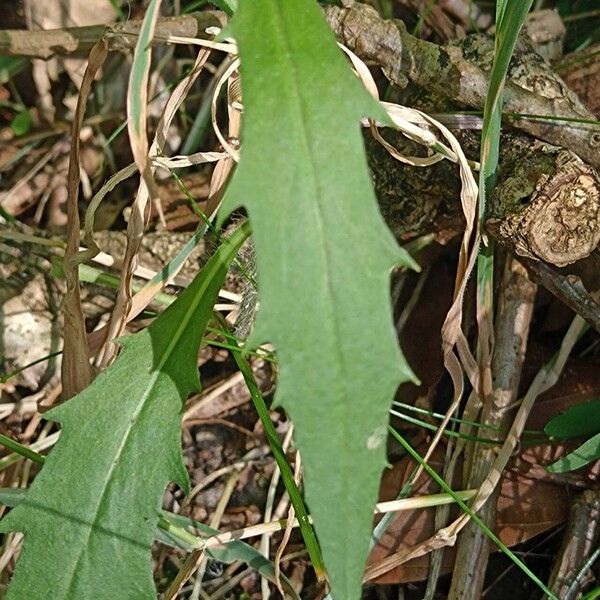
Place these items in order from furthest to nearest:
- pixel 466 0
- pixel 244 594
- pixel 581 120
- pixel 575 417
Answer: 1. pixel 466 0
2. pixel 244 594
3. pixel 575 417
4. pixel 581 120

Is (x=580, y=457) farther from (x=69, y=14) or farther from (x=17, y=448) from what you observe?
(x=69, y=14)

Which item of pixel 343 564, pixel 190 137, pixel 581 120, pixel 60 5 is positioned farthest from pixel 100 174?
pixel 343 564

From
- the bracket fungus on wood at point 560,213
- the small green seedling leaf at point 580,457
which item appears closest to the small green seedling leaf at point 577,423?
the small green seedling leaf at point 580,457

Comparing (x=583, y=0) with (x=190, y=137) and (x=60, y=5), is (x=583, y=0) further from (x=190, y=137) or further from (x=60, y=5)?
(x=60, y=5)

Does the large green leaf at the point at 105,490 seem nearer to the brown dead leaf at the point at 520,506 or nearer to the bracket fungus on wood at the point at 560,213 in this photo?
the brown dead leaf at the point at 520,506

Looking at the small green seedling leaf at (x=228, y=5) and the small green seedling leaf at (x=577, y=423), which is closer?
the small green seedling leaf at (x=228, y=5)

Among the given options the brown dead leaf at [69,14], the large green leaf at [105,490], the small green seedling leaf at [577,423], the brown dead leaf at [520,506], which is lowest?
the brown dead leaf at [520,506]

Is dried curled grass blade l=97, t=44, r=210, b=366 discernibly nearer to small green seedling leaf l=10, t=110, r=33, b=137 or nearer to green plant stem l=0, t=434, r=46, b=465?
green plant stem l=0, t=434, r=46, b=465

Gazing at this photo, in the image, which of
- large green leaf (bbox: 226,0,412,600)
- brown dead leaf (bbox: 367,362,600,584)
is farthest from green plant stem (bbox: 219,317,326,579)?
large green leaf (bbox: 226,0,412,600)
